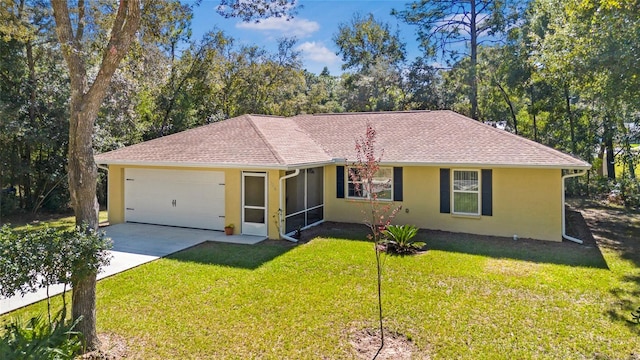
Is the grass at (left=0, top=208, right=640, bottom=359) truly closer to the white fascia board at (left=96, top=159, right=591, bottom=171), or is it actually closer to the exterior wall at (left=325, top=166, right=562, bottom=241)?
the exterior wall at (left=325, top=166, right=562, bottom=241)

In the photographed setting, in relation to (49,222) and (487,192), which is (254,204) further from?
(49,222)

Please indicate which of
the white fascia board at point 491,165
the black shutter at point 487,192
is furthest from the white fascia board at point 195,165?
the black shutter at point 487,192

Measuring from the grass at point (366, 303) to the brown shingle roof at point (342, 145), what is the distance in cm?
310

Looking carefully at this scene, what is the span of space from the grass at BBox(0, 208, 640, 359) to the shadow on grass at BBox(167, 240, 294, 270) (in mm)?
55

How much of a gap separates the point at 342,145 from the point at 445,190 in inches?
180

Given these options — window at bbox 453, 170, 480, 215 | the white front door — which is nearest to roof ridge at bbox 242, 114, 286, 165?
the white front door

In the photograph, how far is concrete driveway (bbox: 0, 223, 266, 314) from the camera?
9773 millimetres

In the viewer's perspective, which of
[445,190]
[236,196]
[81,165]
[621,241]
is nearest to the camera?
[81,165]

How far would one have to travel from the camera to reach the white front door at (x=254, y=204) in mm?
12742

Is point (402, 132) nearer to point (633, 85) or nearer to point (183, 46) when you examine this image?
point (633, 85)

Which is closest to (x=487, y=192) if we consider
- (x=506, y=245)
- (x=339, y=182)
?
(x=506, y=245)

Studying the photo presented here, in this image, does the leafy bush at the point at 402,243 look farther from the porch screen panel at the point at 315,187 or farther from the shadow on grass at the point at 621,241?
the shadow on grass at the point at 621,241

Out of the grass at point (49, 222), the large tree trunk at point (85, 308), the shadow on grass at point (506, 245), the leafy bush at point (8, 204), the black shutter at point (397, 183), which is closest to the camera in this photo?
the large tree trunk at point (85, 308)

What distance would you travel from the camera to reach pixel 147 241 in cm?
1215
